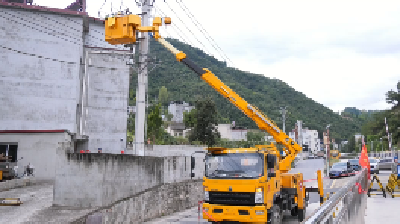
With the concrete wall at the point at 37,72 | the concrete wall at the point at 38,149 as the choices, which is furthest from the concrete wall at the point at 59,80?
the concrete wall at the point at 38,149

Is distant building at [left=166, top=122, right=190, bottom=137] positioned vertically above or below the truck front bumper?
above

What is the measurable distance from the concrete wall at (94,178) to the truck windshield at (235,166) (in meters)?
4.55

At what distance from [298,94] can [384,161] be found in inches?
3536

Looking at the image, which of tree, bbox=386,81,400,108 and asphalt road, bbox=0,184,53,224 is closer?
asphalt road, bbox=0,184,53,224

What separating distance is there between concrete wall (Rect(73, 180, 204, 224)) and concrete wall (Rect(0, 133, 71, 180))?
10.7 meters

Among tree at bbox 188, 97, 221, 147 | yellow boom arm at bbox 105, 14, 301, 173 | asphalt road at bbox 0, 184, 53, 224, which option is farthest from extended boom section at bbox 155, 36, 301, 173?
tree at bbox 188, 97, 221, 147

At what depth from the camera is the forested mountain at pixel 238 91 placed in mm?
89875

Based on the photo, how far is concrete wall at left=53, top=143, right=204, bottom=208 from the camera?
15.1 m

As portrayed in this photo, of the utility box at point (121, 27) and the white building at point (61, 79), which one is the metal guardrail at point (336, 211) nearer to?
the utility box at point (121, 27)

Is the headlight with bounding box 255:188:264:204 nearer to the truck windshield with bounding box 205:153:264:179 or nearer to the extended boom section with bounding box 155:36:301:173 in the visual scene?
the truck windshield with bounding box 205:153:264:179

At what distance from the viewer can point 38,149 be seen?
2486cm

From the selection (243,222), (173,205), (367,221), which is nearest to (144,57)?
(173,205)

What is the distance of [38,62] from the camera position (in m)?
29.9

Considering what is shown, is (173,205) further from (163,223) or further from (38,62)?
(38,62)
